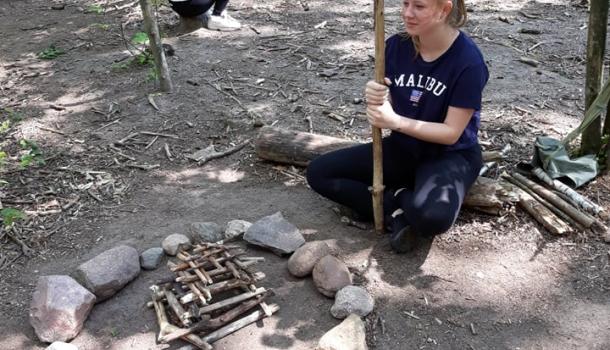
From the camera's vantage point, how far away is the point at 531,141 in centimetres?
433

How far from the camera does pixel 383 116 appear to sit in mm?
2918

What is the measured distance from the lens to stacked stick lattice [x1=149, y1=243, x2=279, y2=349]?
2.68 m

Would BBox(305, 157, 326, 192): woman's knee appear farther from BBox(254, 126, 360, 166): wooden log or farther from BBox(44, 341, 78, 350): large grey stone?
BBox(44, 341, 78, 350): large grey stone

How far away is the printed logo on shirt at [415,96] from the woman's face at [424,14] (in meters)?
0.33

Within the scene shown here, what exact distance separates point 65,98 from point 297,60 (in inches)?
90.7

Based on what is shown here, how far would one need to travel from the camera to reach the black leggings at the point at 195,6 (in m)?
6.66

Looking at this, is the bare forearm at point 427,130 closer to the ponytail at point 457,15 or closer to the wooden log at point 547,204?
the ponytail at point 457,15

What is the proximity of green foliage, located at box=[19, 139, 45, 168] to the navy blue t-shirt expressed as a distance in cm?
263

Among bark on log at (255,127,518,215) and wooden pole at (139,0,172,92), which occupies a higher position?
wooden pole at (139,0,172,92)

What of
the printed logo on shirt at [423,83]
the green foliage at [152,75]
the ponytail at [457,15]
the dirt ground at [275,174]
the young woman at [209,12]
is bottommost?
the dirt ground at [275,174]

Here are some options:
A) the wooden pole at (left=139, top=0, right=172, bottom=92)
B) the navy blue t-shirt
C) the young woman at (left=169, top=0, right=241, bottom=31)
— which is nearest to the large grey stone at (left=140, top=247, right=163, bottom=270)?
the navy blue t-shirt

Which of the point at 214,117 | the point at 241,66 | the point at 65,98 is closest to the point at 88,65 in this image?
the point at 65,98

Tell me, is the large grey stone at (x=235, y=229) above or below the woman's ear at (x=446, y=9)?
below

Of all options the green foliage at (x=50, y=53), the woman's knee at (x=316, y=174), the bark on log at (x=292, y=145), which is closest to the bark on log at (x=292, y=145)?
the bark on log at (x=292, y=145)
